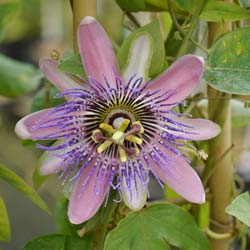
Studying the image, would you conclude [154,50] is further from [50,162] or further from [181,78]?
[50,162]

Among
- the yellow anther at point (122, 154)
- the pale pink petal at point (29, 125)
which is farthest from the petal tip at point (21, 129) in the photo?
the yellow anther at point (122, 154)

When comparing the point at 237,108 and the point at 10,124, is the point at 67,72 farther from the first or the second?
the point at 10,124

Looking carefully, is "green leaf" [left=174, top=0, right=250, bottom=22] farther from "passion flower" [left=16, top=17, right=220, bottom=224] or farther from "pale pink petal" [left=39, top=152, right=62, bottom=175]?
"pale pink petal" [left=39, top=152, right=62, bottom=175]

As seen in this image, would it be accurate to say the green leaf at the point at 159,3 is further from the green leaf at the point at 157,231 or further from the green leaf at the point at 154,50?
the green leaf at the point at 157,231

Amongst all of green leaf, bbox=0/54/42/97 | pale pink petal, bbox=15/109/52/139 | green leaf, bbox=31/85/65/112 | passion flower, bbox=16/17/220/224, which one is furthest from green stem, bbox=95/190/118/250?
green leaf, bbox=0/54/42/97

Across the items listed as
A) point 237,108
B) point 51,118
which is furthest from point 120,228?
point 237,108
